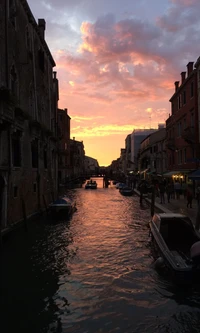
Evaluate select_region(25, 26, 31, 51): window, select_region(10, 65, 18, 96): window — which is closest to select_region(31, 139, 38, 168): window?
select_region(10, 65, 18, 96): window

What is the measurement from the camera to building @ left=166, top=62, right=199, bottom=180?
2628 centimetres

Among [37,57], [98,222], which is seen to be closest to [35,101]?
[37,57]

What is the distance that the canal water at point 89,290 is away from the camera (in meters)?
6.87

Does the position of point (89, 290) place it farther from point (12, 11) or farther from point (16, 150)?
point (12, 11)

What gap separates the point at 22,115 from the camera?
57.7 ft

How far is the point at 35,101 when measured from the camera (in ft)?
73.7

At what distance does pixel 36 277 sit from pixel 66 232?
23.9 feet

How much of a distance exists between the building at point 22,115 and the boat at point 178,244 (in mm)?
7650

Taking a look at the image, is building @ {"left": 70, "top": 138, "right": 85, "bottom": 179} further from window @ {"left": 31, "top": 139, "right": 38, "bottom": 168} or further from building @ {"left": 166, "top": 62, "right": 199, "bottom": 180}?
window @ {"left": 31, "top": 139, "right": 38, "bottom": 168}

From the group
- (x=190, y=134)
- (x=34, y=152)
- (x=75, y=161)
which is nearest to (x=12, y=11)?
(x=34, y=152)

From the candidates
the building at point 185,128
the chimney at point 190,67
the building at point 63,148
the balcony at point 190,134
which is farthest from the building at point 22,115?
the building at point 63,148

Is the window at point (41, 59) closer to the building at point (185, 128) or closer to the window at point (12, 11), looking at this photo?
the window at point (12, 11)

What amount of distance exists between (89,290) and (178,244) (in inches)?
162

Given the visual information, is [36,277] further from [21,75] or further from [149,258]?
[21,75]
